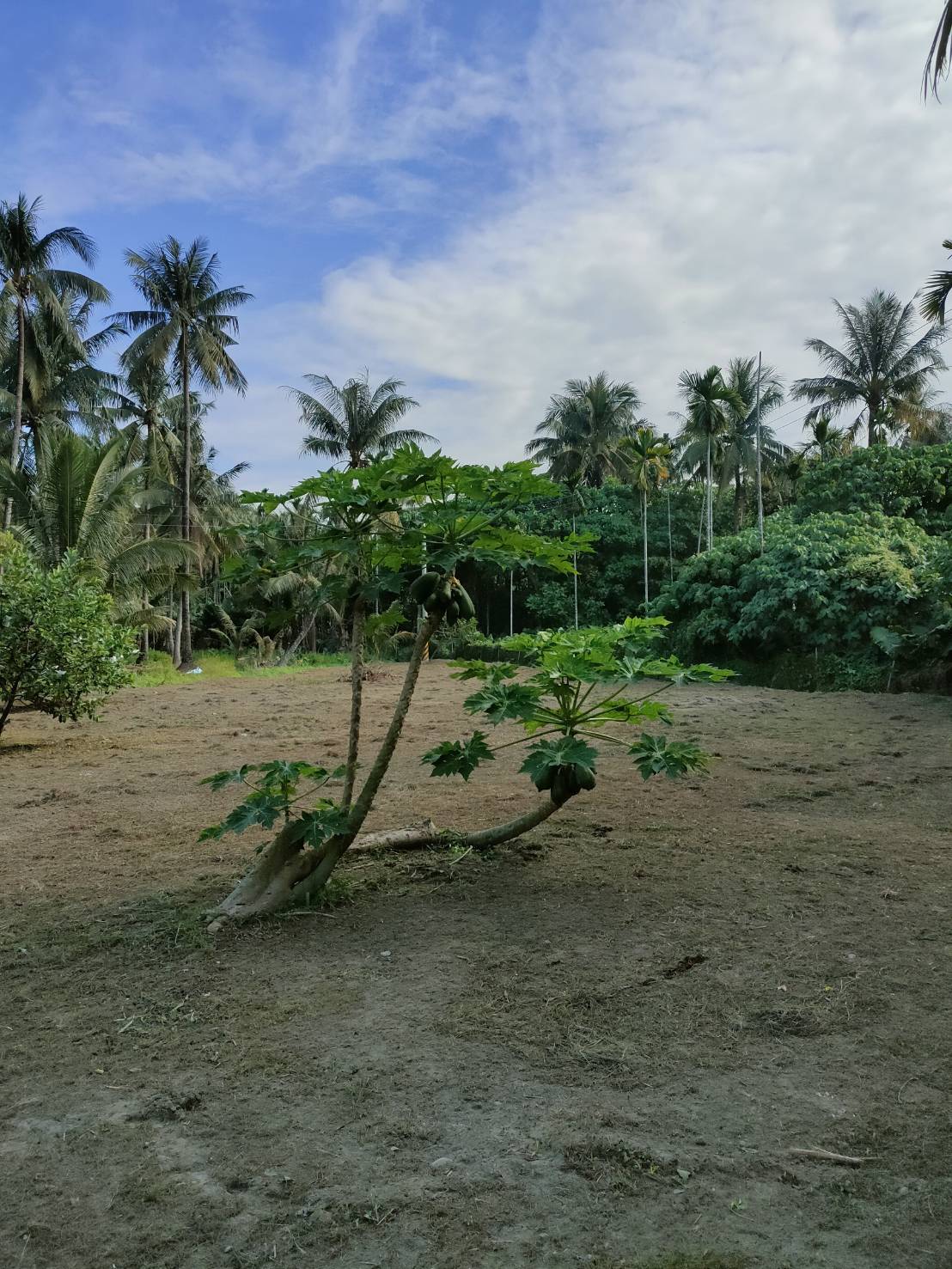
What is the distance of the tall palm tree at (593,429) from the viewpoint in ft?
146

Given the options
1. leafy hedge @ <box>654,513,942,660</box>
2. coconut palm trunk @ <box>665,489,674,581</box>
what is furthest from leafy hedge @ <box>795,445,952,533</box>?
coconut palm trunk @ <box>665,489,674,581</box>

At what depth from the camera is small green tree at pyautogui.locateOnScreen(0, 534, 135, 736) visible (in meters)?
9.30

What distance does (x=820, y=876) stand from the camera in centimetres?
475

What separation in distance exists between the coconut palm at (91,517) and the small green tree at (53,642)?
9.00 metres

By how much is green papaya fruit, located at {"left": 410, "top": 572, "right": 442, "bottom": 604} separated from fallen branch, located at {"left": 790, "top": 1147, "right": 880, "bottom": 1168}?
2.53m

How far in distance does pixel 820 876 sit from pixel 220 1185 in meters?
3.46

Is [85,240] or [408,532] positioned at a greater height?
[85,240]

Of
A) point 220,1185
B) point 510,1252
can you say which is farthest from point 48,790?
point 510,1252

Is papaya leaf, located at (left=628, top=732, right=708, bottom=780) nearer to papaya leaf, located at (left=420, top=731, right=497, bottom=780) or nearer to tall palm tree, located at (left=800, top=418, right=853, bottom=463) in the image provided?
papaya leaf, located at (left=420, top=731, right=497, bottom=780)

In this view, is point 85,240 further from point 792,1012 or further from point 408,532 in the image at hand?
point 792,1012

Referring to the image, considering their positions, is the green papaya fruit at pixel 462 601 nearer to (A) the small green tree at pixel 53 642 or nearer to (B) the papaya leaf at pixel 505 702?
(B) the papaya leaf at pixel 505 702

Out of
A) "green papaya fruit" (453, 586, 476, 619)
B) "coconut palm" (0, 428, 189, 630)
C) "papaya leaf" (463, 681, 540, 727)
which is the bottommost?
"papaya leaf" (463, 681, 540, 727)

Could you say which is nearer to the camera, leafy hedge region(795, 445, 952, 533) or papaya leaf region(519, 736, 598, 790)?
papaya leaf region(519, 736, 598, 790)

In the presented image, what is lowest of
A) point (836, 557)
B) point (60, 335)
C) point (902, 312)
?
point (836, 557)
